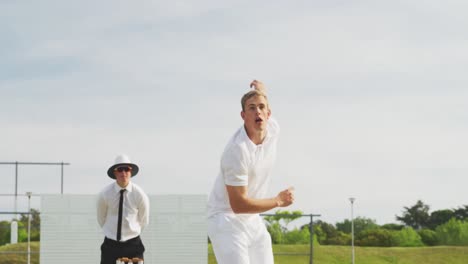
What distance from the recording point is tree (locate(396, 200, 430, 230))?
5419 centimetres

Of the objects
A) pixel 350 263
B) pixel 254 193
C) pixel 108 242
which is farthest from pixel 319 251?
pixel 254 193

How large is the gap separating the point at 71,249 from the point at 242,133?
14200 mm

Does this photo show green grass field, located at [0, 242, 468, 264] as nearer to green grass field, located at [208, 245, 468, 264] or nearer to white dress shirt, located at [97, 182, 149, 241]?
green grass field, located at [208, 245, 468, 264]

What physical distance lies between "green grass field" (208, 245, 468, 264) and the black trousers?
734 inches

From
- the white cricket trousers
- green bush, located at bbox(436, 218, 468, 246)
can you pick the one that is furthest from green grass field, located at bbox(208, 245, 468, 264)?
the white cricket trousers

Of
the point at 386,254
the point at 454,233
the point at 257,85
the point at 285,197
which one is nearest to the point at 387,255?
the point at 386,254

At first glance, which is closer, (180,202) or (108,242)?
(108,242)

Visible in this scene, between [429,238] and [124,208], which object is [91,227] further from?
[429,238]

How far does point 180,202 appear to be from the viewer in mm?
19344

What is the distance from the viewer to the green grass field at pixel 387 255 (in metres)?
29.9

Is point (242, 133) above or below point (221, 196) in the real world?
above

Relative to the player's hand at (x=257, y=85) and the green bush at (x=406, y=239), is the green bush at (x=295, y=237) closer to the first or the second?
the green bush at (x=406, y=239)

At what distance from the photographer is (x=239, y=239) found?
5727 millimetres

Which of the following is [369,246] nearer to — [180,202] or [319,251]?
[319,251]
